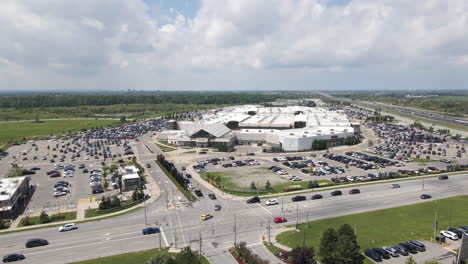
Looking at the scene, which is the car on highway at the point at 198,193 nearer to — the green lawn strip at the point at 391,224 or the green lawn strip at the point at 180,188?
the green lawn strip at the point at 180,188

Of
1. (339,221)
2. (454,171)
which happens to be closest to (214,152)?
(339,221)

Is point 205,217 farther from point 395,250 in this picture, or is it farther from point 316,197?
point 395,250

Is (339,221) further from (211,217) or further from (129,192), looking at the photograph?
(129,192)

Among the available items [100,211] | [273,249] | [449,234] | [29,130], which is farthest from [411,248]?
[29,130]

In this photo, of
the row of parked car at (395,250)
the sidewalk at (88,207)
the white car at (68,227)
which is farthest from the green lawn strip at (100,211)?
the row of parked car at (395,250)

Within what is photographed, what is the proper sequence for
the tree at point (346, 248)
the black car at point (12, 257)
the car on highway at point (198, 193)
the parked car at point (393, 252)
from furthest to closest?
the car on highway at point (198, 193)
the parked car at point (393, 252)
the black car at point (12, 257)
the tree at point (346, 248)

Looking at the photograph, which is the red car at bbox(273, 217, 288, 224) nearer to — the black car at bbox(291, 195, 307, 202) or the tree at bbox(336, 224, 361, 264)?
the black car at bbox(291, 195, 307, 202)

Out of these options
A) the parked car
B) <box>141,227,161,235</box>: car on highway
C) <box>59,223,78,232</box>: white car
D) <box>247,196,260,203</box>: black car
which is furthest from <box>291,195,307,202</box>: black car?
<box>59,223,78,232</box>: white car
